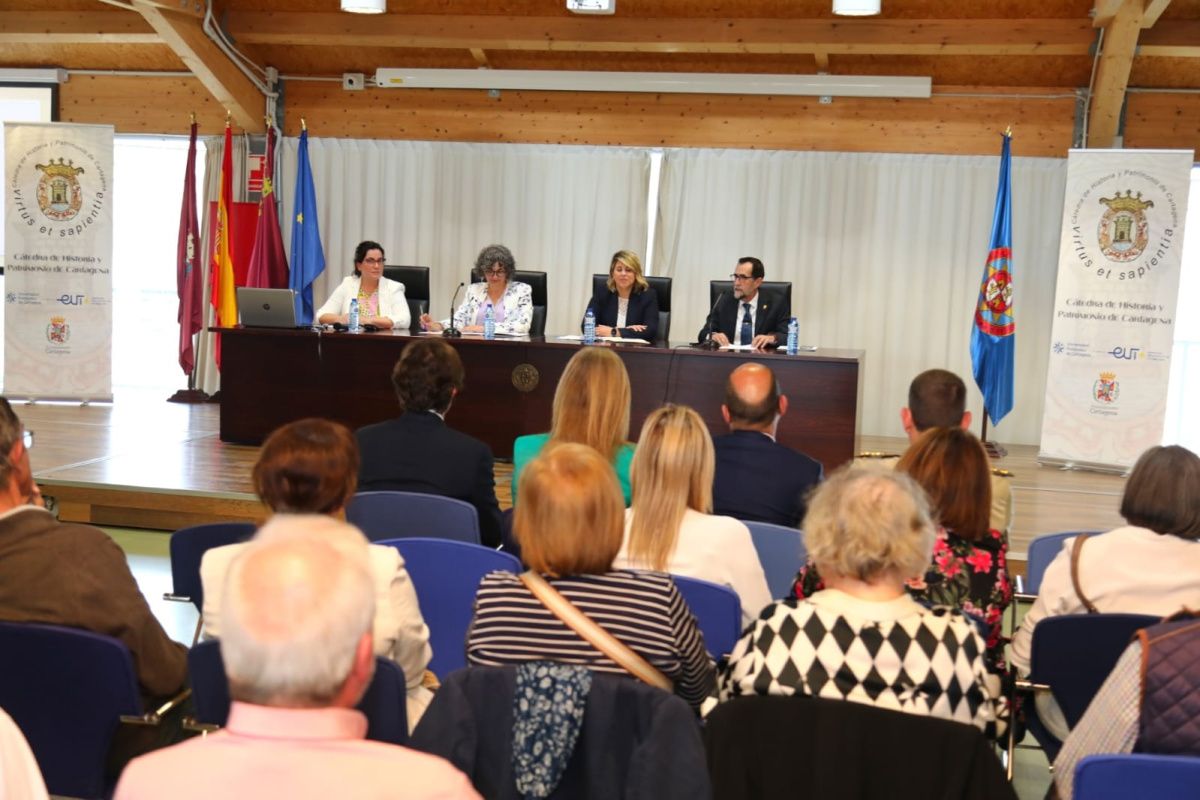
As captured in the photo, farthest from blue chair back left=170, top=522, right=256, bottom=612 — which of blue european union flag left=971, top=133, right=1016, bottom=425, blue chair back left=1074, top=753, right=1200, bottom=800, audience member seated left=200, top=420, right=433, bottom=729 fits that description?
blue european union flag left=971, top=133, right=1016, bottom=425

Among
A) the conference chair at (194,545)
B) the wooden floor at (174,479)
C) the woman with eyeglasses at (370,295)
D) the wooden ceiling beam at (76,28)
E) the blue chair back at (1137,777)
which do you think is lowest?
the wooden floor at (174,479)

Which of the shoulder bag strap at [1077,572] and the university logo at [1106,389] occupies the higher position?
the university logo at [1106,389]

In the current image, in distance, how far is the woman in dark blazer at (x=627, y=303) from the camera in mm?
6586

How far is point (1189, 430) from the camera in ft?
33.3

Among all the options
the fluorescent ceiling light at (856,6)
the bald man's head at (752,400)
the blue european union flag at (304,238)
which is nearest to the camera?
the bald man's head at (752,400)

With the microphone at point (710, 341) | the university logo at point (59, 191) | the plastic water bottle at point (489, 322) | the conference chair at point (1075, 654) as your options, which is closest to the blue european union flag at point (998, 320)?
the microphone at point (710, 341)

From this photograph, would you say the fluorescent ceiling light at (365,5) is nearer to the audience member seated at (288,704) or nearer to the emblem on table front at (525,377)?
the emblem on table front at (525,377)

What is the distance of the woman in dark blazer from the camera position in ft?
21.6

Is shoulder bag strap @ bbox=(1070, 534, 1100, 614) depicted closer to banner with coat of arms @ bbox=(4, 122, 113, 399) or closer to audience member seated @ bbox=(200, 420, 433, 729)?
audience member seated @ bbox=(200, 420, 433, 729)

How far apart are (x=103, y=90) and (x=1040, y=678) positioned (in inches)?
352

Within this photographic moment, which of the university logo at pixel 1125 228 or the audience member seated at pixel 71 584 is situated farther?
the university logo at pixel 1125 228

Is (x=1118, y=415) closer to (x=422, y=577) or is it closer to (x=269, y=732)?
(x=422, y=577)

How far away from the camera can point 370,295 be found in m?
6.82

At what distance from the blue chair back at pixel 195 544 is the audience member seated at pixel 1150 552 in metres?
1.78
